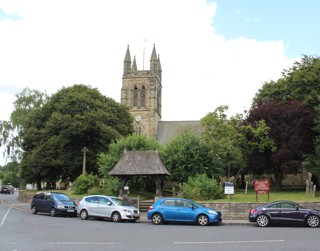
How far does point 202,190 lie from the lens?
2895 centimetres

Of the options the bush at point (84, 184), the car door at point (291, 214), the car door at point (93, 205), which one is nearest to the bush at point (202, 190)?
the car door at point (93, 205)

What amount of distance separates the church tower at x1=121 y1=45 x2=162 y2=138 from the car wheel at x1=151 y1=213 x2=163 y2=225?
5526 cm

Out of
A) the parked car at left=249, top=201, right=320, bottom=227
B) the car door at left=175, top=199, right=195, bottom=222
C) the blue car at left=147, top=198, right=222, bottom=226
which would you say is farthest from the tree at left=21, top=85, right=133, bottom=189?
the parked car at left=249, top=201, right=320, bottom=227

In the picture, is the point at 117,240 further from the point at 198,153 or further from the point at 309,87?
the point at 309,87

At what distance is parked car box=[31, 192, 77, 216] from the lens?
26203mm

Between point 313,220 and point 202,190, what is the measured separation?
986cm

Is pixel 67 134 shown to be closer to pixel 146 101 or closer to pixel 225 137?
pixel 225 137

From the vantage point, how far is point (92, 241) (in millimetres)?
13867

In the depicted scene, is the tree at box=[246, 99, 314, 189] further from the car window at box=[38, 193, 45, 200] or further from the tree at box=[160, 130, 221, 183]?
the car window at box=[38, 193, 45, 200]

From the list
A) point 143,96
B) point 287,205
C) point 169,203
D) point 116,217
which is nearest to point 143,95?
point 143,96

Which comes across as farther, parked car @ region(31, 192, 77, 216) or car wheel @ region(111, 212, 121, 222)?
parked car @ region(31, 192, 77, 216)

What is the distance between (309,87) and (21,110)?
144ft

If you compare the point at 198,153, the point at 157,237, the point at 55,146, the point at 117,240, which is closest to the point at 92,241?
the point at 117,240

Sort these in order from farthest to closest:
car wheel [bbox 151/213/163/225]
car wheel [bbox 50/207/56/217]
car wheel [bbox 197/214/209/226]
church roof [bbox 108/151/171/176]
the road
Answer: church roof [bbox 108/151/171/176] < car wheel [bbox 50/207/56/217] < car wheel [bbox 151/213/163/225] < car wheel [bbox 197/214/209/226] < the road
